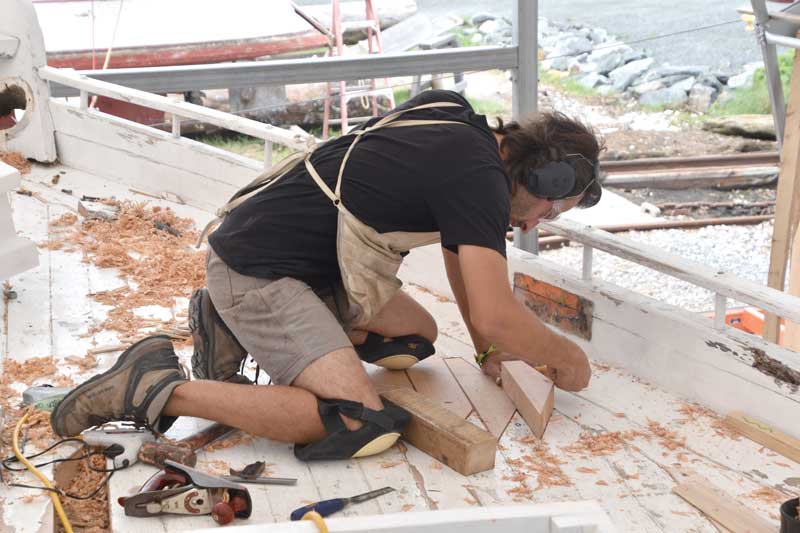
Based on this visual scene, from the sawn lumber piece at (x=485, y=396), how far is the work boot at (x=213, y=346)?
2.57 ft

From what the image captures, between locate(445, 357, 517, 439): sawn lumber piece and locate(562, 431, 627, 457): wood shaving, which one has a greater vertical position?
locate(445, 357, 517, 439): sawn lumber piece

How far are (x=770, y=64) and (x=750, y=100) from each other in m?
8.09

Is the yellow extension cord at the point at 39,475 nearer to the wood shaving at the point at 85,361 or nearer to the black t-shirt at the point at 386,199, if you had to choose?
the wood shaving at the point at 85,361

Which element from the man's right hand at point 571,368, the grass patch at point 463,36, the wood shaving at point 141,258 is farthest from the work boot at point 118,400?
the grass patch at point 463,36

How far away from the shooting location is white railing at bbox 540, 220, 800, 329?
306 centimetres

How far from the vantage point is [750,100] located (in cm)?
1339

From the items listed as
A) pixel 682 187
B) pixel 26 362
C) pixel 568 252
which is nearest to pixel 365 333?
pixel 26 362

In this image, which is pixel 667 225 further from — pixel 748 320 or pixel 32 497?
pixel 32 497

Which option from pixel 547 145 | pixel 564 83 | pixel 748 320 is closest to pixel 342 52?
pixel 564 83

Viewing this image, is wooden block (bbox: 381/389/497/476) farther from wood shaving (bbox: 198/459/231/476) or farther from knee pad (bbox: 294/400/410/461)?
wood shaving (bbox: 198/459/231/476)

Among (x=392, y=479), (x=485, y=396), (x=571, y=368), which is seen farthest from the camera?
(x=485, y=396)

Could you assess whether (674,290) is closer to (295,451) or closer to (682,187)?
(682,187)

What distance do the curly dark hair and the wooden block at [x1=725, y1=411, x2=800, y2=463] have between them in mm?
869

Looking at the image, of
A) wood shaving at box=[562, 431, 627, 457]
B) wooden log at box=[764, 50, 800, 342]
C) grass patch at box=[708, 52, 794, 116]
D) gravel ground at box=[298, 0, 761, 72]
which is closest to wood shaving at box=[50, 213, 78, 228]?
wood shaving at box=[562, 431, 627, 457]
